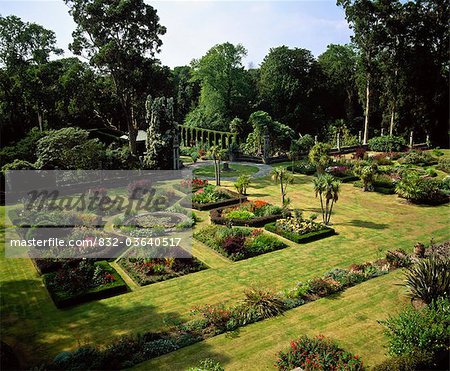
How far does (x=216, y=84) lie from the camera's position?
5741 centimetres

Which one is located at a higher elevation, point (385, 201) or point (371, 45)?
point (371, 45)

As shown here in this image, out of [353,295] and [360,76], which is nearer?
[353,295]

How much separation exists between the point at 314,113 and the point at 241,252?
4200 cm

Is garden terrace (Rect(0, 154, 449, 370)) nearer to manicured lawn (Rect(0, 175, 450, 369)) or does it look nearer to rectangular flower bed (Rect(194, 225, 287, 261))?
manicured lawn (Rect(0, 175, 450, 369))

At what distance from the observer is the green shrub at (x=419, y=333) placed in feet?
38.8

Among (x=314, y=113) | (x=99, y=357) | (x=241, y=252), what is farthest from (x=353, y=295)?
(x=314, y=113)

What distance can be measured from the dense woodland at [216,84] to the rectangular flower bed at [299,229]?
17867mm

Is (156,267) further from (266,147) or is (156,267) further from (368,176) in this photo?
(266,147)

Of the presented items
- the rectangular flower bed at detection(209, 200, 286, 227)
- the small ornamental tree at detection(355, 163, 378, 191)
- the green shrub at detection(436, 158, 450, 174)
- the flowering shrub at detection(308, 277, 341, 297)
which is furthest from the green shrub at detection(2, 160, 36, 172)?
the green shrub at detection(436, 158, 450, 174)

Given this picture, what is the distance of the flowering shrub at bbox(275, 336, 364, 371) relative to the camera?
1191 cm

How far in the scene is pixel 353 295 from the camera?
54.3ft

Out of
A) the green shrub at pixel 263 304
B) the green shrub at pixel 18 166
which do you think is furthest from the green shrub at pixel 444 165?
the green shrub at pixel 18 166

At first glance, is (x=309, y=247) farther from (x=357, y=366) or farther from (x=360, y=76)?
(x=360, y=76)

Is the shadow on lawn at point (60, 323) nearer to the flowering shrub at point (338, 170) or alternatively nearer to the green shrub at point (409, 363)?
the green shrub at point (409, 363)
